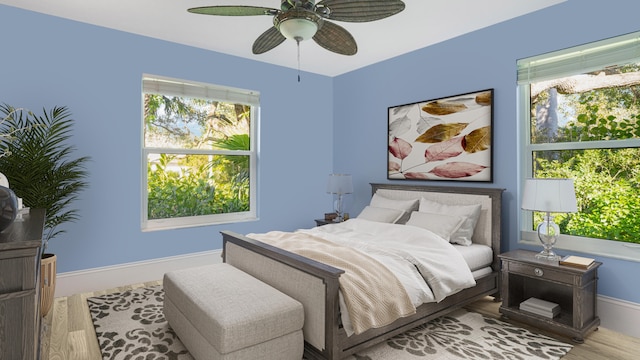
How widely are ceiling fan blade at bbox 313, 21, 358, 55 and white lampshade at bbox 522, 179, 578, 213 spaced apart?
176 centimetres

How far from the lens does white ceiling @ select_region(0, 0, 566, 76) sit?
10.3 feet

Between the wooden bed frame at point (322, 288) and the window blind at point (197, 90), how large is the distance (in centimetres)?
191

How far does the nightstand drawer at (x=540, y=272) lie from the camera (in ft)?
8.69

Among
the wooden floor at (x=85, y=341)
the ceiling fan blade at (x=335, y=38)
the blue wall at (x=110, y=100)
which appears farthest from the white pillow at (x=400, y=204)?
the ceiling fan blade at (x=335, y=38)

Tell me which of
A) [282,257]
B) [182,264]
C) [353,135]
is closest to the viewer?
[282,257]

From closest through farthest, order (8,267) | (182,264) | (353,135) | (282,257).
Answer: (8,267), (282,257), (182,264), (353,135)

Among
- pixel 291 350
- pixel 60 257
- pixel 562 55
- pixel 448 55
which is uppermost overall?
pixel 448 55

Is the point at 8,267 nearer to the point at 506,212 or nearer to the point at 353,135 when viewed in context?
the point at 506,212

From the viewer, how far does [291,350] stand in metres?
2.13

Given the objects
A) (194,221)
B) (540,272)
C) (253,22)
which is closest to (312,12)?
(253,22)

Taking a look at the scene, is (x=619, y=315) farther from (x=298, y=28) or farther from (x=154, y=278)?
(x=154, y=278)

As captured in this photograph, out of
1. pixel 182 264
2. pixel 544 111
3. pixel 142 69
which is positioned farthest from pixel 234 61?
pixel 544 111

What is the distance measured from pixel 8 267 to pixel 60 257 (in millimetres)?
Result: 2565

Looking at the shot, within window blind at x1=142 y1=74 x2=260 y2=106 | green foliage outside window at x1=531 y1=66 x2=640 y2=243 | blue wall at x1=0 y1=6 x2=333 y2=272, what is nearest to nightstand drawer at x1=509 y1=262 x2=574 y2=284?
green foliage outside window at x1=531 y1=66 x2=640 y2=243
